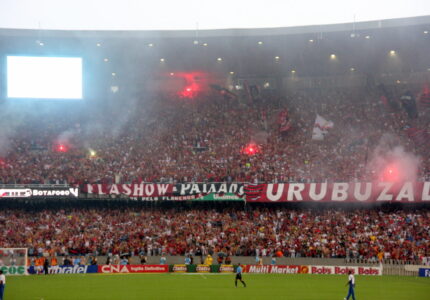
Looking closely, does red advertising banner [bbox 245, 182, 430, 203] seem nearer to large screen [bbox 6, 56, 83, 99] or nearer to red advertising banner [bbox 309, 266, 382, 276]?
red advertising banner [bbox 309, 266, 382, 276]

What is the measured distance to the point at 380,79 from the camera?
6425 centimetres

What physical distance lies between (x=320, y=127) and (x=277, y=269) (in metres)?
18.9

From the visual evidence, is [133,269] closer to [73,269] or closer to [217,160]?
[73,269]

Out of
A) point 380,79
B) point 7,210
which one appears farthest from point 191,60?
point 7,210

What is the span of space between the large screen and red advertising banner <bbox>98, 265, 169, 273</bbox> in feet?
76.6

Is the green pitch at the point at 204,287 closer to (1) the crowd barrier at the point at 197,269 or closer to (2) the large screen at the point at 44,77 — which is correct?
(1) the crowd barrier at the point at 197,269

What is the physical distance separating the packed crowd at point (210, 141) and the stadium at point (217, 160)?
18 centimetres

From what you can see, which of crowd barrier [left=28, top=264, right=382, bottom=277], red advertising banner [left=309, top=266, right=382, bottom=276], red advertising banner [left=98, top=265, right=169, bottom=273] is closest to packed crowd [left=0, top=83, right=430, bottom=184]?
crowd barrier [left=28, top=264, right=382, bottom=277]

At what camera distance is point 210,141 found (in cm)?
5781

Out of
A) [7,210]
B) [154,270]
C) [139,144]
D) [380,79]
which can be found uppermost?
[380,79]

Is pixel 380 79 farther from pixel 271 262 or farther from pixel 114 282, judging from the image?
pixel 114 282

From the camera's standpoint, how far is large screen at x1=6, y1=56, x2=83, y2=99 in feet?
193

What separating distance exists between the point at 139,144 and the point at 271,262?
65.0 feet

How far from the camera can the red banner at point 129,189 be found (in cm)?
4956
